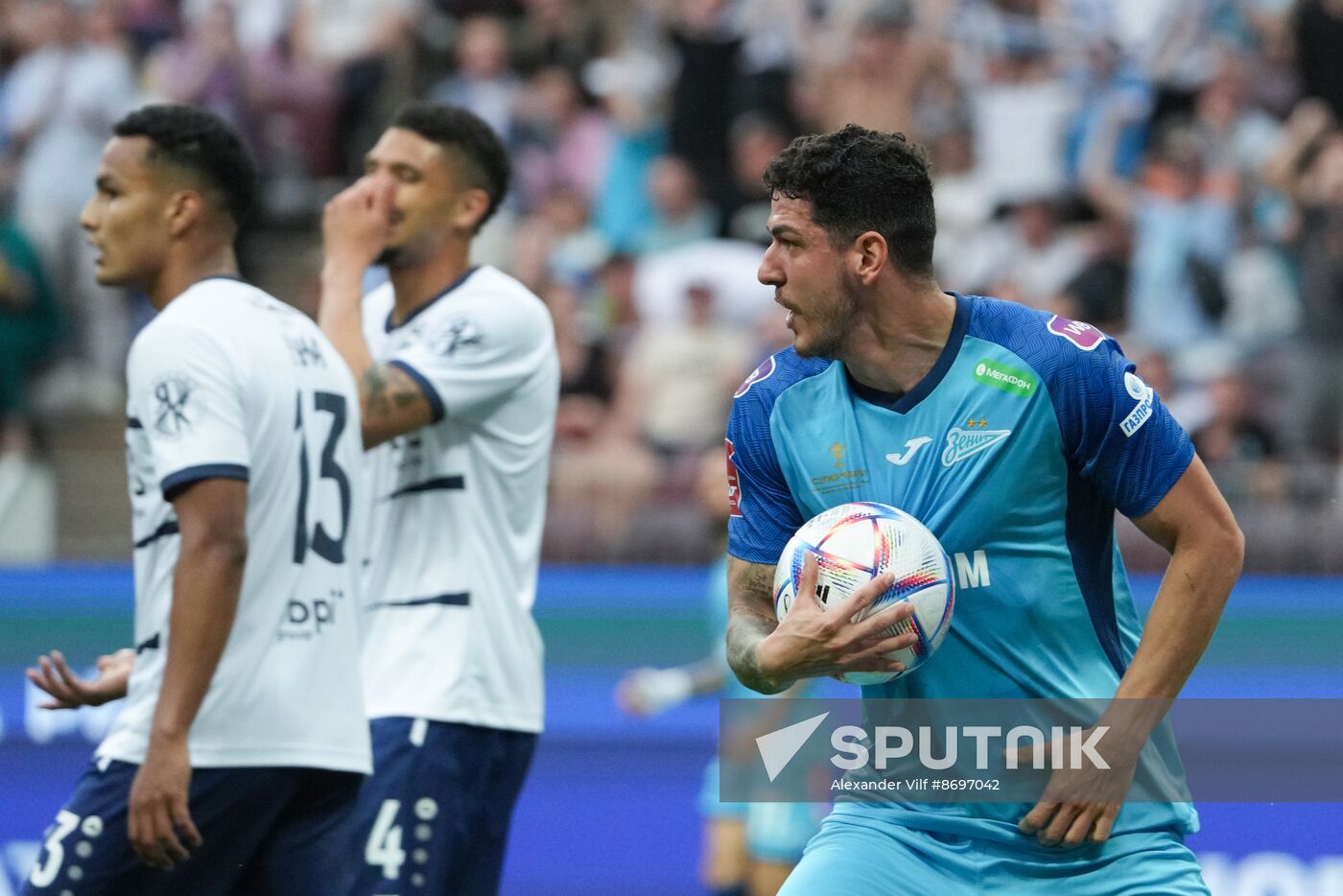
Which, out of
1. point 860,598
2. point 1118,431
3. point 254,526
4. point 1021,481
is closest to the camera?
point 860,598

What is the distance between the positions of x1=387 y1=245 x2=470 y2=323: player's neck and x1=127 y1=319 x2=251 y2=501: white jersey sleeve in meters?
1.41

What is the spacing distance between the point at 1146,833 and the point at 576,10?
11050 mm

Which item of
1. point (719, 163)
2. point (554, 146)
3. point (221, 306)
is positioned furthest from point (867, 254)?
point (554, 146)

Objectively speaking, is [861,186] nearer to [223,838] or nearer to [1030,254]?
[223,838]

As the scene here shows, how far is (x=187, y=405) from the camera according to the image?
485 centimetres

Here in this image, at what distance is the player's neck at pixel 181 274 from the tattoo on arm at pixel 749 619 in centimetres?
166

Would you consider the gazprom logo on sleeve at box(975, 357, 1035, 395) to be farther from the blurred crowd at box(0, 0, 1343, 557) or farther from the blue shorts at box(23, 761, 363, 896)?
the blurred crowd at box(0, 0, 1343, 557)

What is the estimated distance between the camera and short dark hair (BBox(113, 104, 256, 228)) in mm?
5422

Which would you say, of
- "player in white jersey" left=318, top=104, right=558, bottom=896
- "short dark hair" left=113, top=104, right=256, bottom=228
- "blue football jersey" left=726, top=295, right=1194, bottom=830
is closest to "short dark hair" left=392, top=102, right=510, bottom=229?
"player in white jersey" left=318, top=104, right=558, bottom=896

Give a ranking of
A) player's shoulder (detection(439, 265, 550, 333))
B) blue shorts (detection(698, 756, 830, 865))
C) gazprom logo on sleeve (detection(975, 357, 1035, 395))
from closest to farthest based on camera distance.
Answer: gazprom logo on sleeve (detection(975, 357, 1035, 395)), player's shoulder (detection(439, 265, 550, 333)), blue shorts (detection(698, 756, 830, 865))

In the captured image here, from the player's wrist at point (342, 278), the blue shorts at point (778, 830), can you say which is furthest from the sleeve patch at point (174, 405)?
the blue shorts at point (778, 830)

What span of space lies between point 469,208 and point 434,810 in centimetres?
196

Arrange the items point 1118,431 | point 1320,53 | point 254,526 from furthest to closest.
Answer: point 1320,53
point 254,526
point 1118,431

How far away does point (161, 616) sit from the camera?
4.92 m
